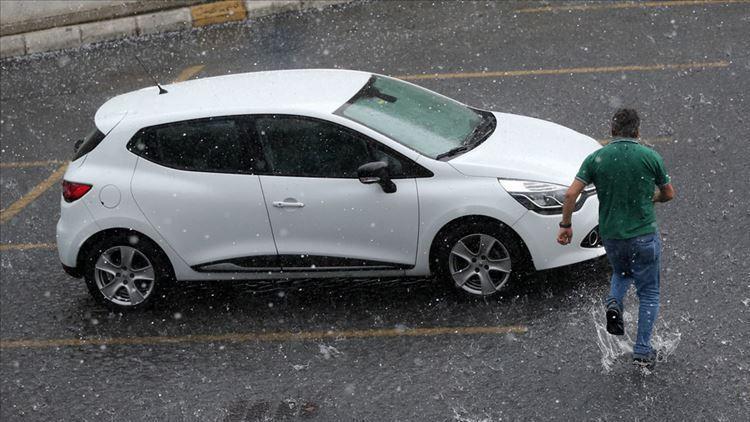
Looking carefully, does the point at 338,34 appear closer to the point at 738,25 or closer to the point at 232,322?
the point at 738,25

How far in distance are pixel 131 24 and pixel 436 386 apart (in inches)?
417

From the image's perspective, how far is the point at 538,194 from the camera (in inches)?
297

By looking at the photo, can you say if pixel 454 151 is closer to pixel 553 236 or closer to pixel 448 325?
pixel 553 236

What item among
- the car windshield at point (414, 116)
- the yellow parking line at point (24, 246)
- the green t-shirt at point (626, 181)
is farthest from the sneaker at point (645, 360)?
the yellow parking line at point (24, 246)

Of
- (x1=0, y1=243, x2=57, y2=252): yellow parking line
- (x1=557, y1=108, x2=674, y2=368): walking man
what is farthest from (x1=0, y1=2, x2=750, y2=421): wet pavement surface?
(x1=557, y1=108, x2=674, y2=368): walking man

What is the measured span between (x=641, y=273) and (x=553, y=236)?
1071 millimetres

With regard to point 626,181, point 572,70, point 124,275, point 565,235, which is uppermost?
point 626,181

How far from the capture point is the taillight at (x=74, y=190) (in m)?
8.10

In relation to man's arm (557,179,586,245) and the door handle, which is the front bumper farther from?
the door handle

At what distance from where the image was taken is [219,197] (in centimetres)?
783

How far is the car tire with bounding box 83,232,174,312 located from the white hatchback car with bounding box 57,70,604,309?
0.01 meters

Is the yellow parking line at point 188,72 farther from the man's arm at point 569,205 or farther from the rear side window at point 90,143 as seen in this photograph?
the man's arm at point 569,205

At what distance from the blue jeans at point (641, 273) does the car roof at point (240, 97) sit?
240cm

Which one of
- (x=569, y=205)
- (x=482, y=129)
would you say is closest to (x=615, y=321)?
(x=569, y=205)
